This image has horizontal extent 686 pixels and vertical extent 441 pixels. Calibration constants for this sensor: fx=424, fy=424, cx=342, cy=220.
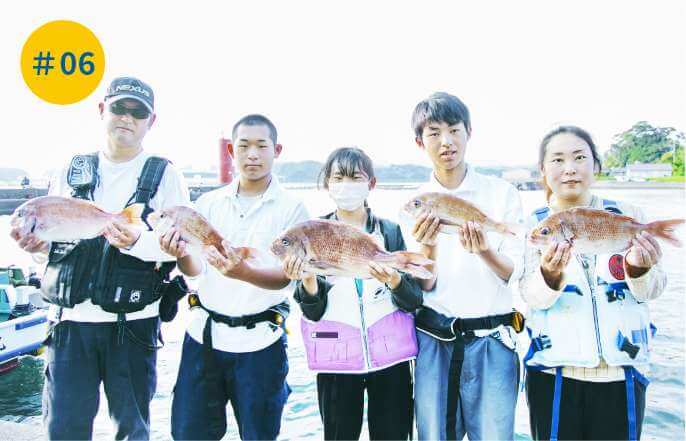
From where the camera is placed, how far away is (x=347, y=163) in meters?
3.61

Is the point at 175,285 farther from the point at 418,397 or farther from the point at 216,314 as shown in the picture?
the point at 418,397

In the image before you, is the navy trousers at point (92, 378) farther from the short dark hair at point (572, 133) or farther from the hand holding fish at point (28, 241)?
the short dark hair at point (572, 133)

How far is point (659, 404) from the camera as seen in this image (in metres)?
7.81

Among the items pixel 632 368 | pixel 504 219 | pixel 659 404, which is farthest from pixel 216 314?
pixel 659 404

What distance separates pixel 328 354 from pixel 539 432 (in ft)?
5.39

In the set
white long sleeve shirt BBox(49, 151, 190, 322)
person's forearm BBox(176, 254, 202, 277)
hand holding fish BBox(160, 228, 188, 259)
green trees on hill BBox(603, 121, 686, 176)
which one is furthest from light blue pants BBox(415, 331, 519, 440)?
green trees on hill BBox(603, 121, 686, 176)

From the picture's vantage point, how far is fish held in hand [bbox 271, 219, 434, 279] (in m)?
3.16

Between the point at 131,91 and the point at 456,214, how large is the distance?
2921mm

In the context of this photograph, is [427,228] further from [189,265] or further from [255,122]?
[189,265]

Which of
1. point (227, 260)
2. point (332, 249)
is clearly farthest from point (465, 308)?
point (227, 260)

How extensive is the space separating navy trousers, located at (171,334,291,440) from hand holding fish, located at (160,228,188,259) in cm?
77

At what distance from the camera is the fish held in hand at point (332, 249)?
3164 millimetres

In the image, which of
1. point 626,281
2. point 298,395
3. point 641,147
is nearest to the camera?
point 626,281

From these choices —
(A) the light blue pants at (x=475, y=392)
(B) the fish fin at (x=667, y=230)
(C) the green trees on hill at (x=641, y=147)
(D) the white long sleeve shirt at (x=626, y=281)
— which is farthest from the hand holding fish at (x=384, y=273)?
(C) the green trees on hill at (x=641, y=147)
